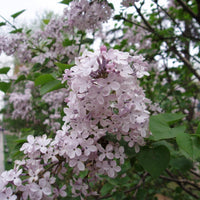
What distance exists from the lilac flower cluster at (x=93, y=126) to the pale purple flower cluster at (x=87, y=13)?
2.59ft

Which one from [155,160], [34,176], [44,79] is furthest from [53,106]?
[155,160]

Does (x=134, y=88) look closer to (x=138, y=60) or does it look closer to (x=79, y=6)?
(x=138, y=60)

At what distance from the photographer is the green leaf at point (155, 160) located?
25.9 inches

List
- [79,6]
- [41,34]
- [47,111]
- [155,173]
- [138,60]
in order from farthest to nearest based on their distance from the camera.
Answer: [47,111], [41,34], [79,6], [138,60], [155,173]

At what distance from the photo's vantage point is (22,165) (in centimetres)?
74

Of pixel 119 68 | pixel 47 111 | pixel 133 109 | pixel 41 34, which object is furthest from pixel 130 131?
pixel 47 111

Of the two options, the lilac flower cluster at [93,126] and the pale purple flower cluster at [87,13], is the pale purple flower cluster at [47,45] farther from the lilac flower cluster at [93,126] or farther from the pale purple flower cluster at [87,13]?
the lilac flower cluster at [93,126]

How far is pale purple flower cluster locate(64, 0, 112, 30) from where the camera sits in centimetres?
138

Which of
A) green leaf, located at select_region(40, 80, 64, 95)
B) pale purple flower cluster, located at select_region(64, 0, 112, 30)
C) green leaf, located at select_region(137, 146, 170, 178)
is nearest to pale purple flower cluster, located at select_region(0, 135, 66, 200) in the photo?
green leaf, located at select_region(40, 80, 64, 95)

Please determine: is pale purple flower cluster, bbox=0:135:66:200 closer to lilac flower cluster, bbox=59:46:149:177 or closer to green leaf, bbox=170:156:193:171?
lilac flower cluster, bbox=59:46:149:177

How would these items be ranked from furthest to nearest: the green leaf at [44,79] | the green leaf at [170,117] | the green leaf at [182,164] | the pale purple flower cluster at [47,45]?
the pale purple flower cluster at [47,45] → the green leaf at [182,164] → the green leaf at [44,79] → the green leaf at [170,117]

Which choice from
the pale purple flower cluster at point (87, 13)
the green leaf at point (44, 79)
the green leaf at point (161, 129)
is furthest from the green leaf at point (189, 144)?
the pale purple flower cluster at point (87, 13)

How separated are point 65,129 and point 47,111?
298cm

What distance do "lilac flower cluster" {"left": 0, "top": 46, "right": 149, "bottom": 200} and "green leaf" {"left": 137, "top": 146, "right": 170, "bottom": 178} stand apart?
5 cm
